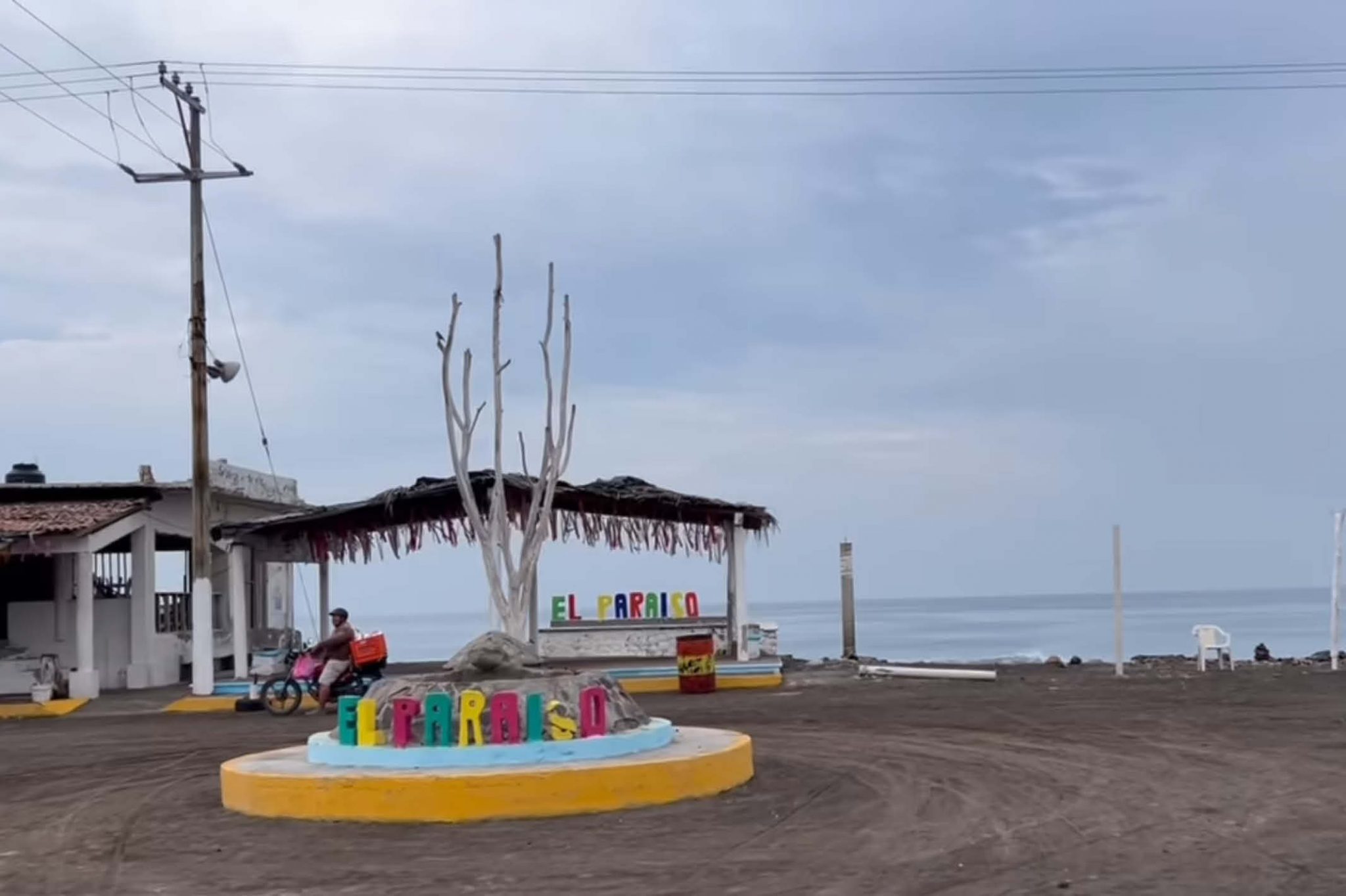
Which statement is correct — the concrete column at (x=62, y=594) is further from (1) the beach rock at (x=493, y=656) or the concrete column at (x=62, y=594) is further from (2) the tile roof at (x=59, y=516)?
(1) the beach rock at (x=493, y=656)

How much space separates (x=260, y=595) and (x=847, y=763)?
21.5m

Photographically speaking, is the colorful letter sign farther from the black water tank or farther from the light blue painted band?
the black water tank

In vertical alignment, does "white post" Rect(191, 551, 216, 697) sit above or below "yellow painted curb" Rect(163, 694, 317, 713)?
above

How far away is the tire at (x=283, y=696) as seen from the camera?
21328mm

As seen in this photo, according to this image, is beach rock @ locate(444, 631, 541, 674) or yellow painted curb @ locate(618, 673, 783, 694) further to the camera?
yellow painted curb @ locate(618, 673, 783, 694)

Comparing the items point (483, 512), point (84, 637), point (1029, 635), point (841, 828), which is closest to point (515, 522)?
point (483, 512)

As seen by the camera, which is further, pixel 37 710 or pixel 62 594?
pixel 62 594

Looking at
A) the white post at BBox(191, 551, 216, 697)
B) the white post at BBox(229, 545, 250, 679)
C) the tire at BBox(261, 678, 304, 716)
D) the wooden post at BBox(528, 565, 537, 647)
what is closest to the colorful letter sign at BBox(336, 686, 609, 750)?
the tire at BBox(261, 678, 304, 716)

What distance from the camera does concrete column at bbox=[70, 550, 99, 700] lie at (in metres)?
24.0

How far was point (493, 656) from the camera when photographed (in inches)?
498

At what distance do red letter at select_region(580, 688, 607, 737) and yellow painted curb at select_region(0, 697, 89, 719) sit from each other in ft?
45.8

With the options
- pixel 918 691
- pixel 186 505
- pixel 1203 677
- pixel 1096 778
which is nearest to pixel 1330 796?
pixel 1096 778

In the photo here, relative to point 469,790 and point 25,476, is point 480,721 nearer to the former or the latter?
point 469,790

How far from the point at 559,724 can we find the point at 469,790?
1084 mm
